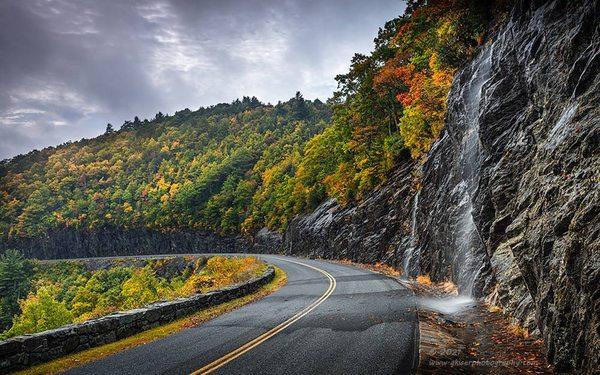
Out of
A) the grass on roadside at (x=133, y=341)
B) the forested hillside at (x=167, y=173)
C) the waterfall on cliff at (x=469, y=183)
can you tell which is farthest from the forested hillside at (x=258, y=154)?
the grass on roadside at (x=133, y=341)

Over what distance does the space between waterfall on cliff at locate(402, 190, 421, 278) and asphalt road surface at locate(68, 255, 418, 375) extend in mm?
8023

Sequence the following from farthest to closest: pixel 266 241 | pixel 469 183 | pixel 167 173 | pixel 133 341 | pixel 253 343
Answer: pixel 167 173
pixel 266 241
pixel 469 183
pixel 133 341
pixel 253 343

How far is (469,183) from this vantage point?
560 inches

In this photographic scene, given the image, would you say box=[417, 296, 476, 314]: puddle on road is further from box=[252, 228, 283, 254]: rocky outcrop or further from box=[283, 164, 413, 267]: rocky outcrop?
box=[252, 228, 283, 254]: rocky outcrop

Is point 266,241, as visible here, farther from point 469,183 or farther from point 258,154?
point 469,183

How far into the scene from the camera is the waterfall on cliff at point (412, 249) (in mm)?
20609

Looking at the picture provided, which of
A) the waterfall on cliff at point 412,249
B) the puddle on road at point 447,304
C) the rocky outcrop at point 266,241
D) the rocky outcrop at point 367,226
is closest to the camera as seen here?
the puddle on road at point 447,304

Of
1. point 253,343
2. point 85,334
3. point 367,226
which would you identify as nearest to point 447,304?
point 253,343

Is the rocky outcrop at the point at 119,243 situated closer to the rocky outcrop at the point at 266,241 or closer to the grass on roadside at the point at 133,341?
the rocky outcrop at the point at 266,241

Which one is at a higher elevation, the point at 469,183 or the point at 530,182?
the point at 469,183

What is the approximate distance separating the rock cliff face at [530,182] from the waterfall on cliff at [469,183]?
0.17 ft

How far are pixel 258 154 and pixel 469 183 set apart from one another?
7249 cm

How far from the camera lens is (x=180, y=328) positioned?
10.5m

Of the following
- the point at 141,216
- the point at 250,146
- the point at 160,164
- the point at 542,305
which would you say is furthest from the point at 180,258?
the point at 160,164
